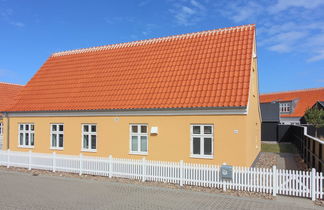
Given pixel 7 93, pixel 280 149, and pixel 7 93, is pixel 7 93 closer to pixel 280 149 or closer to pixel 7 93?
pixel 7 93

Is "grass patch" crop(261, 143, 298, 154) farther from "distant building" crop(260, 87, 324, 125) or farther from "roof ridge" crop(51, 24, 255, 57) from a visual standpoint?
"distant building" crop(260, 87, 324, 125)

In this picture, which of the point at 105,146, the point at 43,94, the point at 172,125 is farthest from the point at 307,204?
the point at 43,94

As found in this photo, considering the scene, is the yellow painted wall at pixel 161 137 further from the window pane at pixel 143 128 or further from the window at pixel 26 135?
the window at pixel 26 135

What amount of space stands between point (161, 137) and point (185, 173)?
93.6 inches

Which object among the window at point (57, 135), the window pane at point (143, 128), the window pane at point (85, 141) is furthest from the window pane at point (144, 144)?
the window at point (57, 135)

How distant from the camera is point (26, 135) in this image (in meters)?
17.8

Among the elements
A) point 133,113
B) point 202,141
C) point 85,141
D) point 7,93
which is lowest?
point 85,141

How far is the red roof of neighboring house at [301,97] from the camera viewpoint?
2009 inches

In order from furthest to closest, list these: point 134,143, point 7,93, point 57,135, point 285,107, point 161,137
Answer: point 285,107 < point 7,93 < point 57,135 < point 134,143 < point 161,137

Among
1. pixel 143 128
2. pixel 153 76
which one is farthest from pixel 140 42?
pixel 143 128

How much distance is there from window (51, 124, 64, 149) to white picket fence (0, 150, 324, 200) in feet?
A: 5.27

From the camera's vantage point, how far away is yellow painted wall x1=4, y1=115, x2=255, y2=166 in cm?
1217

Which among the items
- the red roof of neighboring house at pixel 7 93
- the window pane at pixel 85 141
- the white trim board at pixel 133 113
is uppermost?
the red roof of neighboring house at pixel 7 93

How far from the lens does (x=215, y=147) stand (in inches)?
493
